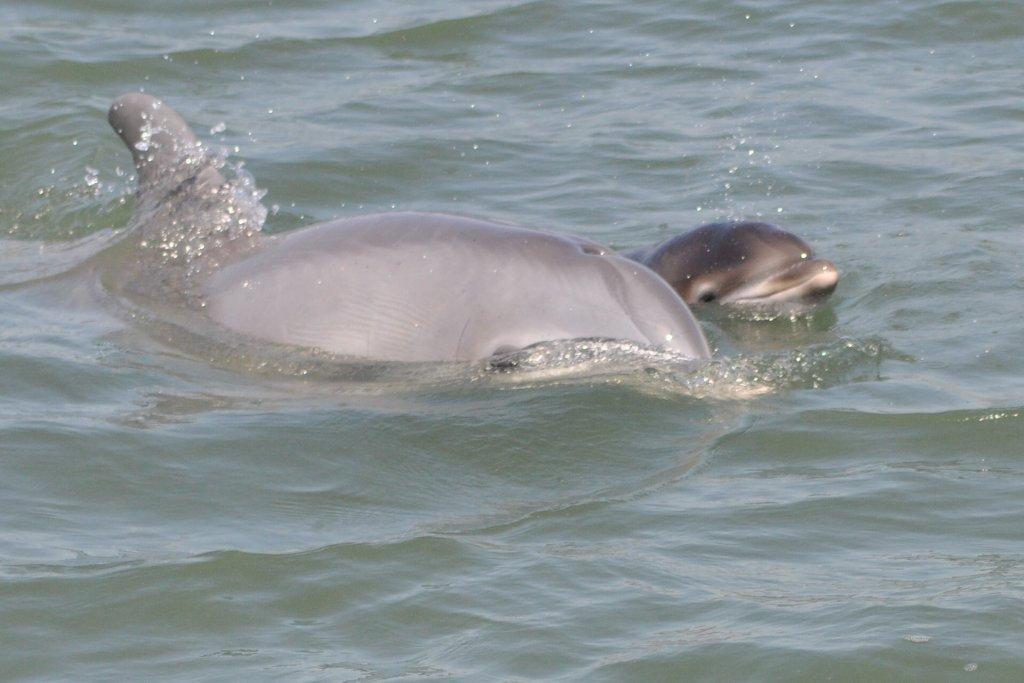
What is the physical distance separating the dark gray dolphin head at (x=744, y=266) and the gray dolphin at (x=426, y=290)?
1921 millimetres

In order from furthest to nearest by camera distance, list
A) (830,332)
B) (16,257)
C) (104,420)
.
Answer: (16,257) → (830,332) → (104,420)

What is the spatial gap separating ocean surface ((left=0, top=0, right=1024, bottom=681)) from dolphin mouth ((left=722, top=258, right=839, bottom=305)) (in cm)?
14

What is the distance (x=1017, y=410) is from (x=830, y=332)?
1696 mm

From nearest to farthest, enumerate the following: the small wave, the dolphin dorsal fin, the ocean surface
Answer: the ocean surface
the small wave
the dolphin dorsal fin

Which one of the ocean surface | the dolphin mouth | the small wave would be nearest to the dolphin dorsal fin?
the ocean surface

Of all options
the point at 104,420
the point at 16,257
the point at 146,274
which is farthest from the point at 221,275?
the point at 16,257

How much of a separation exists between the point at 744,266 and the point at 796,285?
0.31 meters

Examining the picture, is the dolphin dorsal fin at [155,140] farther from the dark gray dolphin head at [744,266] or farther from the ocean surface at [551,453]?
the dark gray dolphin head at [744,266]

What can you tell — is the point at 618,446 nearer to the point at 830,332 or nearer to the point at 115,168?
the point at 830,332

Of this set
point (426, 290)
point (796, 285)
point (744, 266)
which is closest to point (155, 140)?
point (426, 290)

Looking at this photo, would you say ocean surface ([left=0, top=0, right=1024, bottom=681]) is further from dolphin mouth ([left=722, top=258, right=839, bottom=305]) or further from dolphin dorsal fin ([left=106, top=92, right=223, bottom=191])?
dolphin dorsal fin ([left=106, top=92, right=223, bottom=191])

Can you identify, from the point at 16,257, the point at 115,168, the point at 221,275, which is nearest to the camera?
the point at 221,275

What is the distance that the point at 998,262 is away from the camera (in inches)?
393

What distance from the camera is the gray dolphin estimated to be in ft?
24.3
